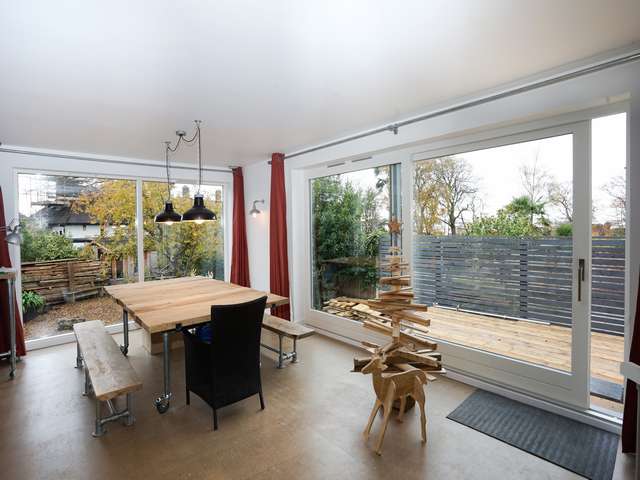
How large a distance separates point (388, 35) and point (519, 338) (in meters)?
2.43

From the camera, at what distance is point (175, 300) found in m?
3.03

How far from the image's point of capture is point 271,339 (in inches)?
166

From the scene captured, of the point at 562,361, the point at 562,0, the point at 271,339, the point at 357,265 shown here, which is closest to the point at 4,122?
the point at 271,339

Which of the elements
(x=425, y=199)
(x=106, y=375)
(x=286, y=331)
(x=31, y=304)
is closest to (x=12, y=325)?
(x=31, y=304)

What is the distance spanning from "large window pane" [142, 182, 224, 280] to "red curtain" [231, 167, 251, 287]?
15.1 inches

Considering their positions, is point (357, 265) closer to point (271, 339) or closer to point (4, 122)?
point (271, 339)

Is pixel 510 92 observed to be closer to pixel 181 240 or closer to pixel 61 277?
pixel 181 240

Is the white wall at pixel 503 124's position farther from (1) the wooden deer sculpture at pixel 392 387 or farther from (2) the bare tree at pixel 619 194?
(1) the wooden deer sculpture at pixel 392 387

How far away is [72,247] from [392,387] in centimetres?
438

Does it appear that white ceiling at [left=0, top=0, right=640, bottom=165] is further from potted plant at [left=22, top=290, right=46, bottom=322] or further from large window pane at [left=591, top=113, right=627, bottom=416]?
potted plant at [left=22, top=290, right=46, bottom=322]

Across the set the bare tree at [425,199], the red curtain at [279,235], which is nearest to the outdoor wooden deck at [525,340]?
the bare tree at [425,199]

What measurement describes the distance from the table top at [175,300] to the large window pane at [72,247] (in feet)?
3.68

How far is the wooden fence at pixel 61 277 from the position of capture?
409cm

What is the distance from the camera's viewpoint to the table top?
95.7 inches
